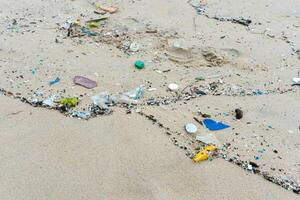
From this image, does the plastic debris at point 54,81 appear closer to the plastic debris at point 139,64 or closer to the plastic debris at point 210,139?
Result: the plastic debris at point 139,64

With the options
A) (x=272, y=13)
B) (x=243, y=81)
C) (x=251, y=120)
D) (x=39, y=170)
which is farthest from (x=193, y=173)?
(x=272, y=13)

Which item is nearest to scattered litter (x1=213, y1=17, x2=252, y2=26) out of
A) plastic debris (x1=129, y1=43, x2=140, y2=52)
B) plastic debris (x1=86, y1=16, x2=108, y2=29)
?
plastic debris (x1=129, y1=43, x2=140, y2=52)

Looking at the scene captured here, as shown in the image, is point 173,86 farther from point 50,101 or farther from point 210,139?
point 50,101

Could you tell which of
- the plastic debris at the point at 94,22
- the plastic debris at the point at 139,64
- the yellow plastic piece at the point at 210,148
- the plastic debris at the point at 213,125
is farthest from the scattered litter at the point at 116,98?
the plastic debris at the point at 94,22

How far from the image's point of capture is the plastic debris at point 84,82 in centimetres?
291

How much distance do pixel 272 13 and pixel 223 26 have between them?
68cm

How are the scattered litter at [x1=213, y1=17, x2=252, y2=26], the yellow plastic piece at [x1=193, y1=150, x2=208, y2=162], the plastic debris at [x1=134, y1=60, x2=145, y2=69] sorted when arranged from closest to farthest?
the yellow plastic piece at [x1=193, y1=150, x2=208, y2=162] → the plastic debris at [x1=134, y1=60, x2=145, y2=69] → the scattered litter at [x1=213, y1=17, x2=252, y2=26]

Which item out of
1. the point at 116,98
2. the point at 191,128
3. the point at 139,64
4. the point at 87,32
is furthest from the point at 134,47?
the point at 191,128

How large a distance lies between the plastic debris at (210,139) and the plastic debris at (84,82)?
3.02 feet

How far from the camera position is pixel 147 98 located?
2.83 metres

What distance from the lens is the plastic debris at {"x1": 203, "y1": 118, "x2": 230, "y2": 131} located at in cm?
258

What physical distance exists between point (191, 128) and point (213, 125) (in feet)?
0.55

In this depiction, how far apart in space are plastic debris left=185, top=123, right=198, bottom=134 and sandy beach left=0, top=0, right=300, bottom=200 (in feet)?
0.10

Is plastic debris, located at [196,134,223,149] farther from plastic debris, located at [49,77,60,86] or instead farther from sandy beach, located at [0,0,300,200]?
plastic debris, located at [49,77,60,86]
